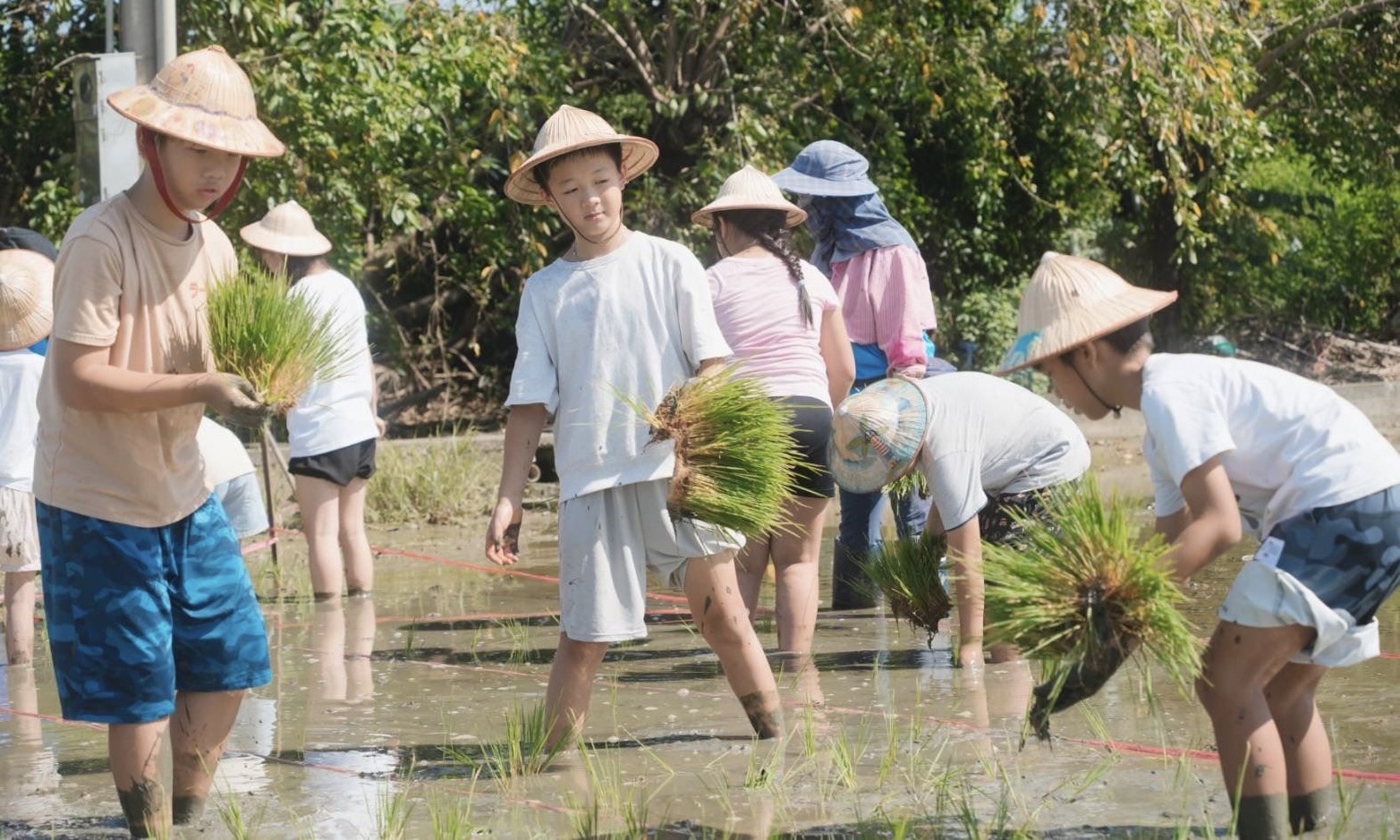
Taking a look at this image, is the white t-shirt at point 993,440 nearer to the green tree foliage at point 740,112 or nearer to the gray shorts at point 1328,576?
the gray shorts at point 1328,576

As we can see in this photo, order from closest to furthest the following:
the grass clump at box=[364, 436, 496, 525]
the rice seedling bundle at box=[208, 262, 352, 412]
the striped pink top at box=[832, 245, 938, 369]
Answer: the rice seedling bundle at box=[208, 262, 352, 412] → the striped pink top at box=[832, 245, 938, 369] → the grass clump at box=[364, 436, 496, 525]

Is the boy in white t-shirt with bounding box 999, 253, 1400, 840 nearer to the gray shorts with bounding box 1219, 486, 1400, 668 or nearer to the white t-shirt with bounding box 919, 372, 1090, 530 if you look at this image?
the gray shorts with bounding box 1219, 486, 1400, 668

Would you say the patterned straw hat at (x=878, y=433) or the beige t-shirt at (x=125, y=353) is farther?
the patterned straw hat at (x=878, y=433)

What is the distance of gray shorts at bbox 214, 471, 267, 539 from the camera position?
6020 millimetres

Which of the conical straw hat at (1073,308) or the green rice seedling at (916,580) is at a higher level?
the conical straw hat at (1073,308)

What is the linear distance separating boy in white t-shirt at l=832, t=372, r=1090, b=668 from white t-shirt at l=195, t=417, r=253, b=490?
2.04 meters

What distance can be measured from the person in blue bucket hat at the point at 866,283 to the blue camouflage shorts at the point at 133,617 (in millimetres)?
3005

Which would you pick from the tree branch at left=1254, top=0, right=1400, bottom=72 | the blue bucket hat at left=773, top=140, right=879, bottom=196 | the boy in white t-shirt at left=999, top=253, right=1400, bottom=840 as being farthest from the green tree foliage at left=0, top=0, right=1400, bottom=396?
the boy in white t-shirt at left=999, top=253, right=1400, bottom=840

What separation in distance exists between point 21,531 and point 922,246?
32.2 ft

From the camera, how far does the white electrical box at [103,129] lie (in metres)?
7.53

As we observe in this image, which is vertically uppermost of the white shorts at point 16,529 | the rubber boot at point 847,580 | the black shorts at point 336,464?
the white shorts at point 16,529

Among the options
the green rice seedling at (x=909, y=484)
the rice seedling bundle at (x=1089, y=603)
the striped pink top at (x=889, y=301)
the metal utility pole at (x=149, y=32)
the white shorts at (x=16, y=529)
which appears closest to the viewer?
the rice seedling bundle at (x=1089, y=603)

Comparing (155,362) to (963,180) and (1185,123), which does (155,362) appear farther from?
(963,180)

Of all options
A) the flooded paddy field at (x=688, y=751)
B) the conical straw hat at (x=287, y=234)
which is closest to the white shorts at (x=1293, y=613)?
the flooded paddy field at (x=688, y=751)
